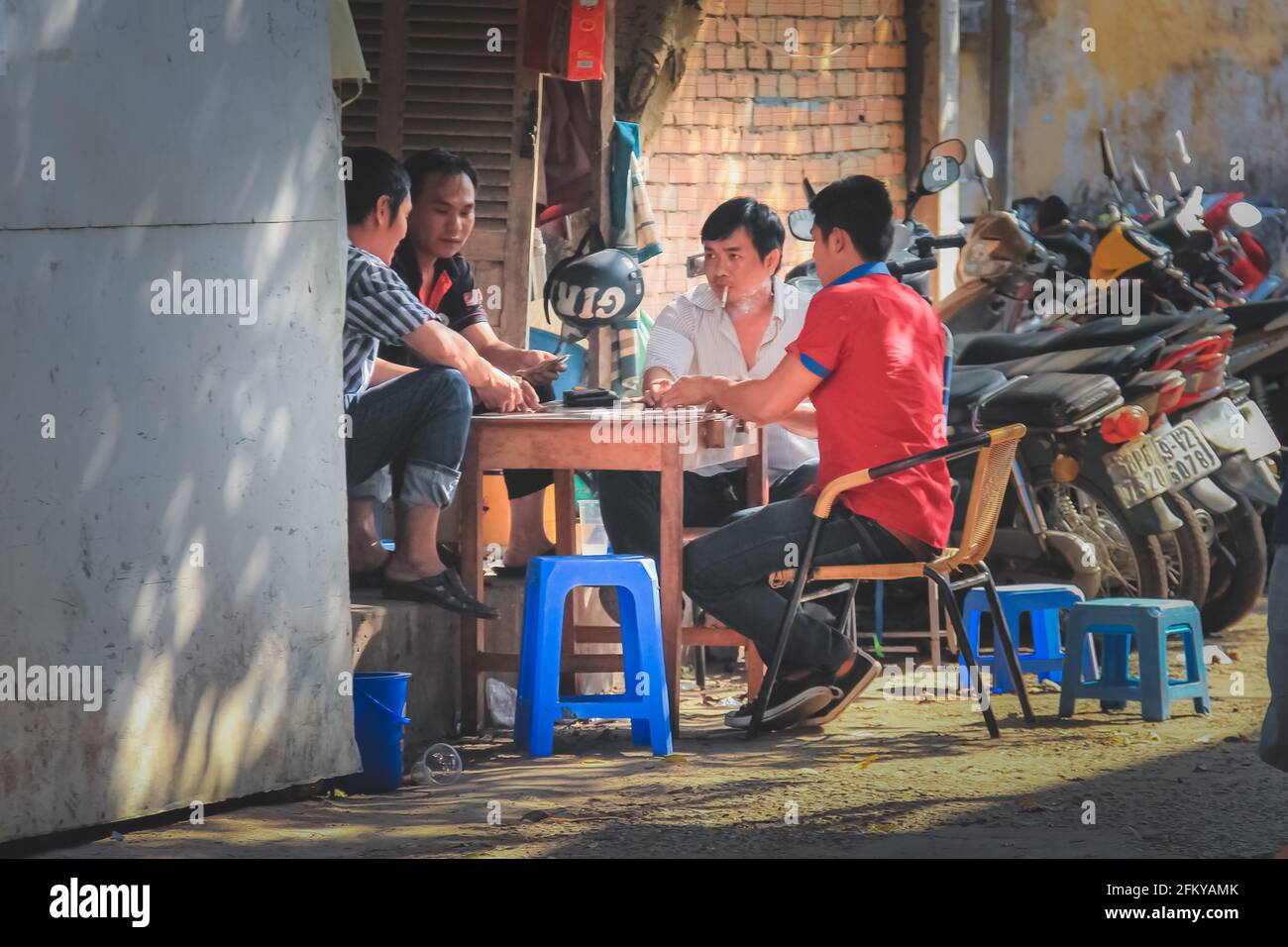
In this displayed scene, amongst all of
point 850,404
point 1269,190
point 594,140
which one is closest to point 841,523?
point 850,404

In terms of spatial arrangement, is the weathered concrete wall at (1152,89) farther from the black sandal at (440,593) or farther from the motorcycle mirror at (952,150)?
the black sandal at (440,593)

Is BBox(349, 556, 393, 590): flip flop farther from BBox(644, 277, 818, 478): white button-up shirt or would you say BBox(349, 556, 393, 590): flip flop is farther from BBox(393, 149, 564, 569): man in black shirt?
BBox(644, 277, 818, 478): white button-up shirt

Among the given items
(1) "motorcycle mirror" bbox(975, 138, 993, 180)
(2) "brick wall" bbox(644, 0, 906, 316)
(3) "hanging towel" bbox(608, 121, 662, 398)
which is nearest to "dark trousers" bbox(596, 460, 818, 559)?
A: (1) "motorcycle mirror" bbox(975, 138, 993, 180)

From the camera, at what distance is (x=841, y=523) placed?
245 inches

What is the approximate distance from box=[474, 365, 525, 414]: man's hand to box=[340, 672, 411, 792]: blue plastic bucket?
1117 millimetres

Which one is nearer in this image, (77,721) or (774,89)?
(77,721)

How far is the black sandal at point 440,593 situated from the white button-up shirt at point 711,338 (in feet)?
4.18

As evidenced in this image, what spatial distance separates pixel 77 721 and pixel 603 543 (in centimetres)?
392

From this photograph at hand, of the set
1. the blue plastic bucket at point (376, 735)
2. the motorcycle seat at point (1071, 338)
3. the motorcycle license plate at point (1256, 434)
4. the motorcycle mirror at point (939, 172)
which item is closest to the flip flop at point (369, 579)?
the blue plastic bucket at point (376, 735)

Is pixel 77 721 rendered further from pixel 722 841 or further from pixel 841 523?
pixel 841 523

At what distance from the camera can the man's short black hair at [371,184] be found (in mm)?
6383

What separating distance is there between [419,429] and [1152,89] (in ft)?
41.1

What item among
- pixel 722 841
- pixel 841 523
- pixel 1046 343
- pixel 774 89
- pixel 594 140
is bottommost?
pixel 722 841

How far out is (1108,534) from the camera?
7.98 m
